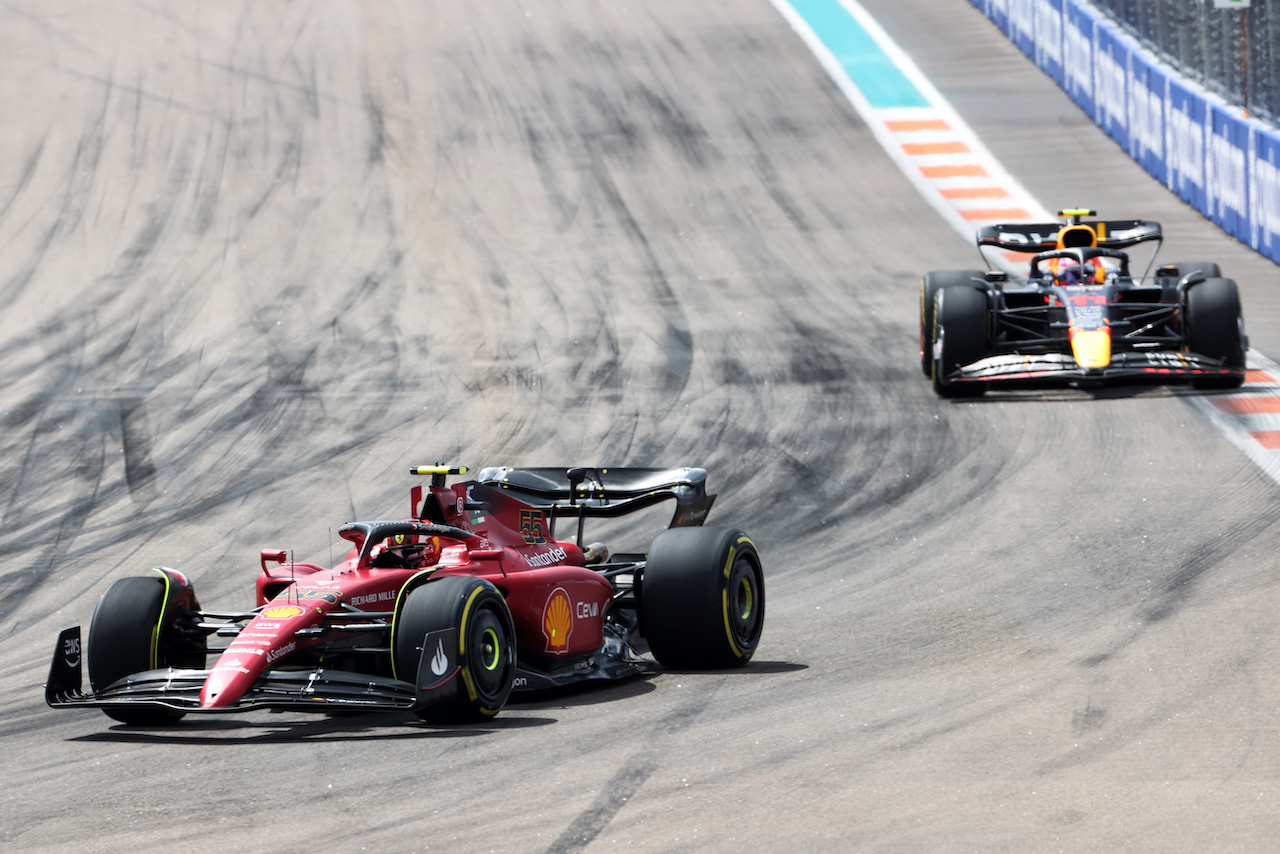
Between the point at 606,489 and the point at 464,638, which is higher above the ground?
the point at 606,489

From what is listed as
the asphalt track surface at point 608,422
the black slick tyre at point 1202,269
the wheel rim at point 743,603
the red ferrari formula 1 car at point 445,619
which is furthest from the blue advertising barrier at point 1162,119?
the red ferrari formula 1 car at point 445,619

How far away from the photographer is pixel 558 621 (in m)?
8.52

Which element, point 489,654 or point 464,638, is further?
point 489,654

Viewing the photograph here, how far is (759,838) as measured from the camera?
18.1ft

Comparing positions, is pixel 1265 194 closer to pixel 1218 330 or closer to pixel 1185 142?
pixel 1185 142

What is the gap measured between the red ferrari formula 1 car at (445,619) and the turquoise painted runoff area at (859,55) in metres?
20.1

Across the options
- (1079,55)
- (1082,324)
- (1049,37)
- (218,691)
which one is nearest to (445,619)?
(218,691)

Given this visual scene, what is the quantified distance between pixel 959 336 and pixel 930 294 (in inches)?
43.0

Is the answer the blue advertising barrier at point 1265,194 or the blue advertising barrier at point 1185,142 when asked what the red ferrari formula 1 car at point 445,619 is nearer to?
the blue advertising barrier at point 1265,194

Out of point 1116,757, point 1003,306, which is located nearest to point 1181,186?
point 1003,306

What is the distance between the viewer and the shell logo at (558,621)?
27.7 ft

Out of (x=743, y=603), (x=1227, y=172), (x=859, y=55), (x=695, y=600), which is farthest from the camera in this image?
(x=859, y=55)

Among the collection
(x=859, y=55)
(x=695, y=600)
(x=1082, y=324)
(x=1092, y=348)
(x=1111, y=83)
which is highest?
(x=859, y=55)

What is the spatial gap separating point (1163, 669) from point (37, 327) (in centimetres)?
1487
